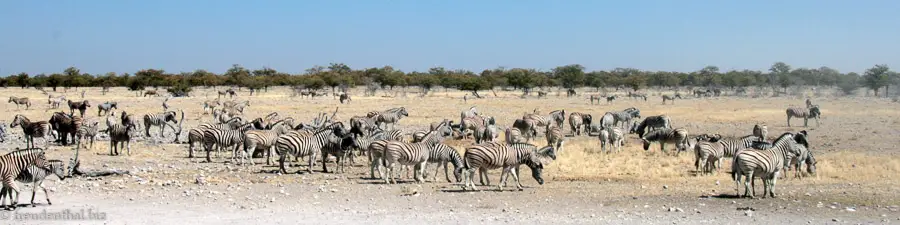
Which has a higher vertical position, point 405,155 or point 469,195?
point 405,155

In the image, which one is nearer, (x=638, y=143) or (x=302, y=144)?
(x=302, y=144)

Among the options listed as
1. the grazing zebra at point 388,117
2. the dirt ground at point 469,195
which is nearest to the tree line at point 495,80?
the grazing zebra at point 388,117

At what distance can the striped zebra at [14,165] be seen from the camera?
11656mm

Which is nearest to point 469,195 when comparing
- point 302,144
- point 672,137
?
point 302,144

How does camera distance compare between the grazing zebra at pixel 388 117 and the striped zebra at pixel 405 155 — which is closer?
the striped zebra at pixel 405 155

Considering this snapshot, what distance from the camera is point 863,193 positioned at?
14.0 m

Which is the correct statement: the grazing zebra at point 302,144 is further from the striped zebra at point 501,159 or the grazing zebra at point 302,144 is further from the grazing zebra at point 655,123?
the grazing zebra at point 655,123

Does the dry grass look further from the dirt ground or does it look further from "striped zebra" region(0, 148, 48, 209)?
"striped zebra" region(0, 148, 48, 209)

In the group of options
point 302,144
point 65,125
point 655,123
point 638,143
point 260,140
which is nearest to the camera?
Result: point 302,144

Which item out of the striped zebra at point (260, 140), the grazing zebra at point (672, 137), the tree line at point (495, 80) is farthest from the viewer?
the tree line at point (495, 80)

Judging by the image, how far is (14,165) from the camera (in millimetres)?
11875

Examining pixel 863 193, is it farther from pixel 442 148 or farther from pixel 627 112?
pixel 627 112

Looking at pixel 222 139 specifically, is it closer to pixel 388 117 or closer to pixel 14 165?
pixel 14 165

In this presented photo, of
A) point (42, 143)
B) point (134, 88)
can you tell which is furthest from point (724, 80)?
point (42, 143)
